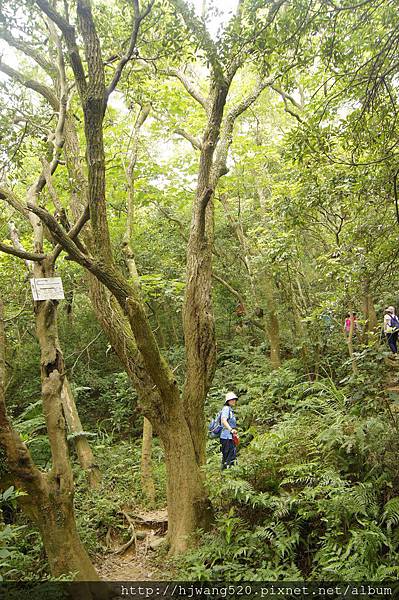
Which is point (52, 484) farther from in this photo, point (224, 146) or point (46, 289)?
point (224, 146)

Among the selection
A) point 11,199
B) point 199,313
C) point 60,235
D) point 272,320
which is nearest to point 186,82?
point 11,199

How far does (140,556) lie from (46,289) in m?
4.68

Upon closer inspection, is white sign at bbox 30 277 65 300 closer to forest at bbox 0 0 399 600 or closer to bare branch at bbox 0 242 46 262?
forest at bbox 0 0 399 600

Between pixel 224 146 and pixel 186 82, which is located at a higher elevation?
pixel 186 82

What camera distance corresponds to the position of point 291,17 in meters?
4.73

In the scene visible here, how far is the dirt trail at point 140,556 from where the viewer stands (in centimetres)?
623

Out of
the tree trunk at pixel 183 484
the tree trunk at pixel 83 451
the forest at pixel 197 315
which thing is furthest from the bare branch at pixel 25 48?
the tree trunk at pixel 83 451

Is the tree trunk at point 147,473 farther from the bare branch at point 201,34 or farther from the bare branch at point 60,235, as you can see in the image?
the bare branch at point 201,34

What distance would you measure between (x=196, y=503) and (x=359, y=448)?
7.67 feet

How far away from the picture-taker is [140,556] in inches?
271

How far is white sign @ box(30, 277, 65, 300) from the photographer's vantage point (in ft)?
16.3

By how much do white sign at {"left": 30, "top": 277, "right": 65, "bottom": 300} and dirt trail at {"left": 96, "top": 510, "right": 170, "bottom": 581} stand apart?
399cm

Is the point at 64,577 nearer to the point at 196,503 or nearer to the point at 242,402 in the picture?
the point at 196,503

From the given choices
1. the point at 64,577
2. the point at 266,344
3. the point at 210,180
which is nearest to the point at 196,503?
the point at 64,577
